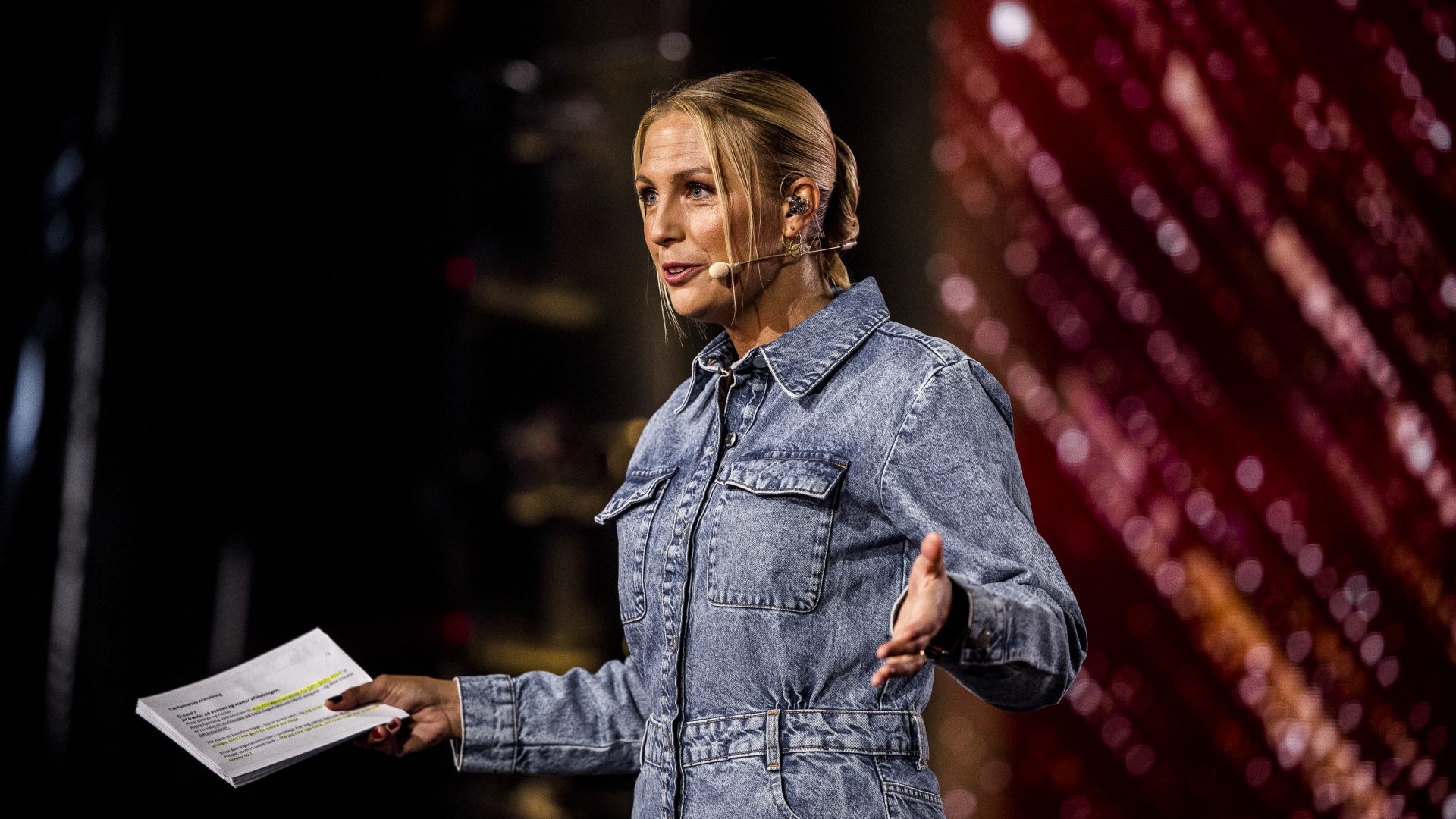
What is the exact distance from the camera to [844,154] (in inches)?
43.1

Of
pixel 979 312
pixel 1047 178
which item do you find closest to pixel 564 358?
pixel 979 312

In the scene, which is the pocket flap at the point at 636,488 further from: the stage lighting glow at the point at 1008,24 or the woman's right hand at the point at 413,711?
the stage lighting glow at the point at 1008,24

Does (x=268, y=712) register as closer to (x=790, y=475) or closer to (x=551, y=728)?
(x=551, y=728)

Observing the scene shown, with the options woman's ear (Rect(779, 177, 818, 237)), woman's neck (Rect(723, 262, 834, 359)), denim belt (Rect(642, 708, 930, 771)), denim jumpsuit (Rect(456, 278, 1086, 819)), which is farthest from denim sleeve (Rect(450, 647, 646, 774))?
woman's ear (Rect(779, 177, 818, 237))

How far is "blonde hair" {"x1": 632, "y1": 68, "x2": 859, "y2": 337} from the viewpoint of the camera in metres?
0.99

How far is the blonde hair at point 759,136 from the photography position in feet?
3.24

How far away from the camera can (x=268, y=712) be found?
1.06 m

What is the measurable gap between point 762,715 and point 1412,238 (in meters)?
1.42

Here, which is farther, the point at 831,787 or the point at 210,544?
the point at 210,544

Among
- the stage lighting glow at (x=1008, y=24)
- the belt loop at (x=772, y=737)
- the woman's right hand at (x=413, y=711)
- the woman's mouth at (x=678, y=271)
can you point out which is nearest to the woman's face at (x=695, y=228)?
the woman's mouth at (x=678, y=271)

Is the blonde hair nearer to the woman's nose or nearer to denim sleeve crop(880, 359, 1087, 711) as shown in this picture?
the woman's nose

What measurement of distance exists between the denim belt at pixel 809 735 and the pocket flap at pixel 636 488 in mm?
223

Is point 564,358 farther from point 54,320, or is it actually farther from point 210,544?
point 54,320

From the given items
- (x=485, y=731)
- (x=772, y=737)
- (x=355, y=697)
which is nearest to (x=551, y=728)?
(x=485, y=731)
